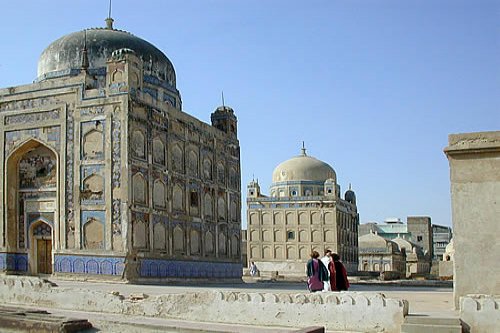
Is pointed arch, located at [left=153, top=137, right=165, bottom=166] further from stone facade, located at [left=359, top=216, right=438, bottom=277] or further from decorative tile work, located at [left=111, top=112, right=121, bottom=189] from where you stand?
stone facade, located at [left=359, top=216, right=438, bottom=277]

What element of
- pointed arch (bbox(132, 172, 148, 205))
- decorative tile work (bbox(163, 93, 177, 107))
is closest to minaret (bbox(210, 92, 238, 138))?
decorative tile work (bbox(163, 93, 177, 107))

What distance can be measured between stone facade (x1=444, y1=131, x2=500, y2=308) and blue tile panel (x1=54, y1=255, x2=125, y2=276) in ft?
47.8

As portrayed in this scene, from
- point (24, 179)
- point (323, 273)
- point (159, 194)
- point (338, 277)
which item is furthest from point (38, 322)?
point (24, 179)

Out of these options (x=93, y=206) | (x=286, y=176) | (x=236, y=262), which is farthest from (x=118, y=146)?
(x=286, y=176)

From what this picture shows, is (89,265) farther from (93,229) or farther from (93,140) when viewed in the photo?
(93,140)

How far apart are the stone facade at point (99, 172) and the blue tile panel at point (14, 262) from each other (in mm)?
39

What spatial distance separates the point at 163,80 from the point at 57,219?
904 cm

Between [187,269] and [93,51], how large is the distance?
10.0m

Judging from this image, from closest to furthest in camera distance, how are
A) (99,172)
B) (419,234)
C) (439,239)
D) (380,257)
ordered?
1. (99,172)
2. (380,257)
3. (419,234)
4. (439,239)

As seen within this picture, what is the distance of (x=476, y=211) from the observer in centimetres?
1073

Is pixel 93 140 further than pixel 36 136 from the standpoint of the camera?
No

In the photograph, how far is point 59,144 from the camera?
2469 cm

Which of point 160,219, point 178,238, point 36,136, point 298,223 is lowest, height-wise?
point 178,238

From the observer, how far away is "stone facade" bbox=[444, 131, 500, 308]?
1063 centimetres
